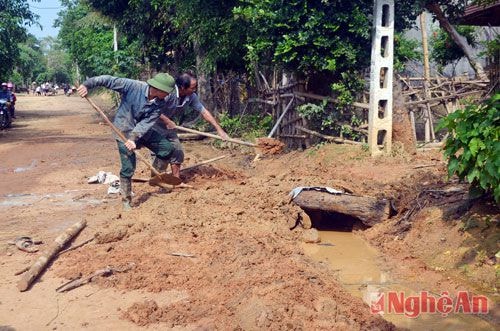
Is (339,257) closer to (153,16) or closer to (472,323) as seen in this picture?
(472,323)

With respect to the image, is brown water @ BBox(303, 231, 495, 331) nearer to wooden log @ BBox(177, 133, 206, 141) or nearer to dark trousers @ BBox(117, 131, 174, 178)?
dark trousers @ BBox(117, 131, 174, 178)

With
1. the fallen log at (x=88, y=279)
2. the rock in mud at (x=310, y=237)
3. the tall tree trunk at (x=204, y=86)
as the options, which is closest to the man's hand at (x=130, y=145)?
the fallen log at (x=88, y=279)

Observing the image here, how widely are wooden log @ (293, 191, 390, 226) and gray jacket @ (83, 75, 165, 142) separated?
225 centimetres

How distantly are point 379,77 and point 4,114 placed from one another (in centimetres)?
1442

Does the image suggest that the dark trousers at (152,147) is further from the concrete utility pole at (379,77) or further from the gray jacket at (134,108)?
the concrete utility pole at (379,77)

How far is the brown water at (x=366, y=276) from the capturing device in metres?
4.39

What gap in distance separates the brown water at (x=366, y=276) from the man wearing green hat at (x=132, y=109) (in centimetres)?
246

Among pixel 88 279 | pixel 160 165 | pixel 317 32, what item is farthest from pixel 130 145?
pixel 317 32

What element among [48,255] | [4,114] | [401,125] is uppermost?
[401,125]

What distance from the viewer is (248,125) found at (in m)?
14.5

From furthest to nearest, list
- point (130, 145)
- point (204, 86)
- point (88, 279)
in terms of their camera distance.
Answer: point (204, 86)
point (130, 145)
point (88, 279)

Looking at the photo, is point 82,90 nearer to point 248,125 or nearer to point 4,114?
point 248,125

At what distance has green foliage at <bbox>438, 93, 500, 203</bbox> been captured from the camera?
16.2ft

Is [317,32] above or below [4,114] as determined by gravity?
above
